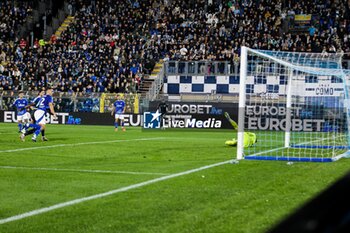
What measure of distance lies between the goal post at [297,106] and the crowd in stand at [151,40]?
31.1 feet

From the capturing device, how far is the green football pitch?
5371 mm

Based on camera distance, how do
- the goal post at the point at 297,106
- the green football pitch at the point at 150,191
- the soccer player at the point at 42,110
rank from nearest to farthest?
the green football pitch at the point at 150,191 < the goal post at the point at 297,106 < the soccer player at the point at 42,110

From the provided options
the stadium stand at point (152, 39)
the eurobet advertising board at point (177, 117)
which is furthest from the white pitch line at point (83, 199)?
the stadium stand at point (152, 39)

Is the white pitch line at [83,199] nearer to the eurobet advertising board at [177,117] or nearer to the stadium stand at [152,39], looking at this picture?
the eurobet advertising board at [177,117]

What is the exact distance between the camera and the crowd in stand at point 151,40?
35531 mm

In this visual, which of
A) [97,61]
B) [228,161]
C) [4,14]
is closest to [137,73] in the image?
[97,61]

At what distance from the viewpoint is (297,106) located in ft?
77.2

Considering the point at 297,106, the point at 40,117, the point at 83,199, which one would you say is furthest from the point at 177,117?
the point at 83,199

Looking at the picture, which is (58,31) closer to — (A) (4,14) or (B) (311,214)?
(A) (4,14)

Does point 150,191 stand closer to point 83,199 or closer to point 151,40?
point 83,199

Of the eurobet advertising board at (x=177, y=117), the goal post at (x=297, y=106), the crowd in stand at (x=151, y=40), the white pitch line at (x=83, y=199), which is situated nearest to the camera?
the white pitch line at (x=83, y=199)

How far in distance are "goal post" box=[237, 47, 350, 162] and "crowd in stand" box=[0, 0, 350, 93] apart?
9.48m

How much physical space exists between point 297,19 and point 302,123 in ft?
43.5

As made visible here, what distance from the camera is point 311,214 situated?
0.90 meters
